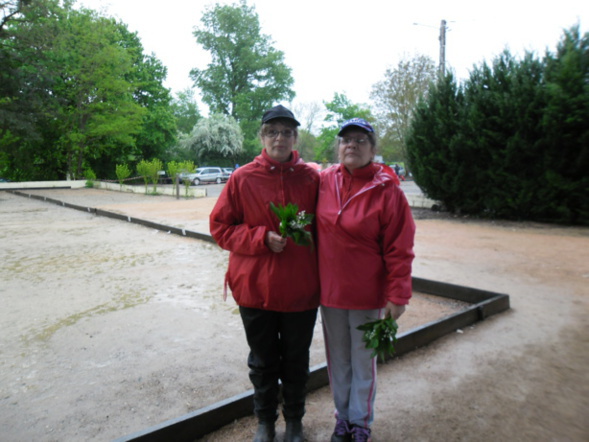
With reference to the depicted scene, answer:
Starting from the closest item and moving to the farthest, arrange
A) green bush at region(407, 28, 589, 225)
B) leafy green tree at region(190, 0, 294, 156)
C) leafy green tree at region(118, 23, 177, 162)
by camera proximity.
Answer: green bush at region(407, 28, 589, 225) → leafy green tree at region(118, 23, 177, 162) → leafy green tree at region(190, 0, 294, 156)

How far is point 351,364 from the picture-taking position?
255cm

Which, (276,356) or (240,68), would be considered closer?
(276,356)

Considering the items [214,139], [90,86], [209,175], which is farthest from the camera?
[214,139]

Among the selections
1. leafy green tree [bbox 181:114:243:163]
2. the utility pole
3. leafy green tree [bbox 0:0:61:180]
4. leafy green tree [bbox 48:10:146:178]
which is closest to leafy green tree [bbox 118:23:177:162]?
leafy green tree [bbox 181:114:243:163]

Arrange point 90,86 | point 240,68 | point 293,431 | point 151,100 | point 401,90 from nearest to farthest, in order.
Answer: point 293,431 < point 401,90 < point 90,86 < point 151,100 < point 240,68

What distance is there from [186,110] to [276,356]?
69.1 metres

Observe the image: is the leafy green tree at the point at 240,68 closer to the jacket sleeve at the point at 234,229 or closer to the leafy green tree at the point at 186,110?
the leafy green tree at the point at 186,110

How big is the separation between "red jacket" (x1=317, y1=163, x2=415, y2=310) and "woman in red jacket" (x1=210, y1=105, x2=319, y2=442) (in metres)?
0.14

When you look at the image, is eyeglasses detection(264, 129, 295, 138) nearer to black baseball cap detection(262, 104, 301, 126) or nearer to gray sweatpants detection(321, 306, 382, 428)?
black baseball cap detection(262, 104, 301, 126)

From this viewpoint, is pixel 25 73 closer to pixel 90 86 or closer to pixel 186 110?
pixel 90 86

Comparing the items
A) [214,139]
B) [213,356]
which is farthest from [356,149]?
[214,139]

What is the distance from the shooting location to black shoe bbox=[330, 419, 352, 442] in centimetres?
250

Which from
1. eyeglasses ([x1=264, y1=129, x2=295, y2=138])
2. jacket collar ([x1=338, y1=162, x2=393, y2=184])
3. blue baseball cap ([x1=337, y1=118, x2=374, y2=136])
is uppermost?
blue baseball cap ([x1=337, y1=118, x2=374, y2=136])

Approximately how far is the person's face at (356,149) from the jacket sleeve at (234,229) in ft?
1.98
